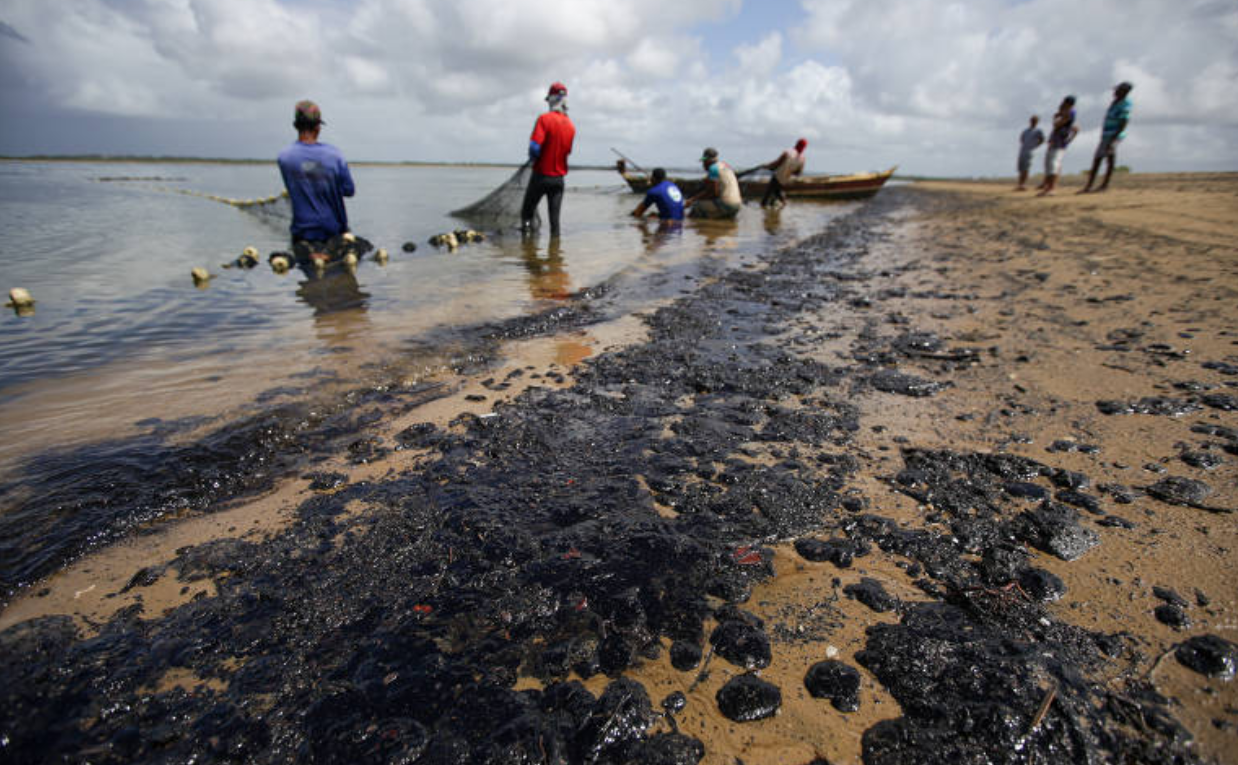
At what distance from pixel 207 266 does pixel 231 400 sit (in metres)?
6.87

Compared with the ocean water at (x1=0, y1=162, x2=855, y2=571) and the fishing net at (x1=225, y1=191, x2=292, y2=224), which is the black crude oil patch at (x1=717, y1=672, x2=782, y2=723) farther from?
the fishing net at (x1=225, y1=191, x2=292, y2=224)

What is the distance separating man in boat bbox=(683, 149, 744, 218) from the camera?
15.5 m

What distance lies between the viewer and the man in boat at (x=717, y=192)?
608 inches

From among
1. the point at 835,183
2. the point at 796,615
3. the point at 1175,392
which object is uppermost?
the point at 835,183

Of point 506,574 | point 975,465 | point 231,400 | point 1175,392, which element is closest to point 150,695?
point 506,574

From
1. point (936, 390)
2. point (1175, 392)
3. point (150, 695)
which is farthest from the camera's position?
point (936, 390)

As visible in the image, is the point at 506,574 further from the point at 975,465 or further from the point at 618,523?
the point at 975,465

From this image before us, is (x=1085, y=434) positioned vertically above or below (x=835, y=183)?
below

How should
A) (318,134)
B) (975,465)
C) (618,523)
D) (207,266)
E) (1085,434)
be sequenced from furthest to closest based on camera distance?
(207,266), (318,134), (1085,434), (975,465), (618,523)

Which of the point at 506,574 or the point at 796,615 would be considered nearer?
the point at 796,615

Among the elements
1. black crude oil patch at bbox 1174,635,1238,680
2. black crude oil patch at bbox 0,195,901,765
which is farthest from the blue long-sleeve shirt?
black crude oil patch at bbox 1174,635,1238,680

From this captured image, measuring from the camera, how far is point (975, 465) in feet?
7.98

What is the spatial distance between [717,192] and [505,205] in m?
6.50

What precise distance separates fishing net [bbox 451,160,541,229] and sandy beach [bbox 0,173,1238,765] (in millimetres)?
9922
